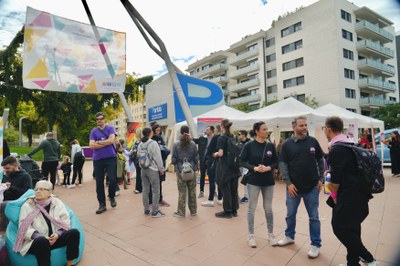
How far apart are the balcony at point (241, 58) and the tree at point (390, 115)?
64.1 feet

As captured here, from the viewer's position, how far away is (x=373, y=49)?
107 feet

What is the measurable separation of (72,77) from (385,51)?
132 feet

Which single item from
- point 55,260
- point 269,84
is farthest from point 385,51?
point 55,260

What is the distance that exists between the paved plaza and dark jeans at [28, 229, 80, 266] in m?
0.35

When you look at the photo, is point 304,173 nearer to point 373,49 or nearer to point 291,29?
point 291,29

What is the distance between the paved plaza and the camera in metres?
3.30

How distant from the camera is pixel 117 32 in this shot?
9.74 meters

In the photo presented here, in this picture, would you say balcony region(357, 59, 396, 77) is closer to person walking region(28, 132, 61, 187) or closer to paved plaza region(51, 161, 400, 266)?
paved plaza region(51, 161, 400, 266)

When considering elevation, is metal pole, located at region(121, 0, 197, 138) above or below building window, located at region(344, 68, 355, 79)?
below

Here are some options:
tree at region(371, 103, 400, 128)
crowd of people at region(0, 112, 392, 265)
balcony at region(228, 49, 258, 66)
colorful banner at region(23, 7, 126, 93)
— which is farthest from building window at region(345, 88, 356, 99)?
crowd of people at region(0, 112, 392, 265)

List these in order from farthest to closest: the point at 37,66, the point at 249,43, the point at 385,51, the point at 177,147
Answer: the point at 249,43
the point at 385,51
the point at 37,66
the point at 177,147

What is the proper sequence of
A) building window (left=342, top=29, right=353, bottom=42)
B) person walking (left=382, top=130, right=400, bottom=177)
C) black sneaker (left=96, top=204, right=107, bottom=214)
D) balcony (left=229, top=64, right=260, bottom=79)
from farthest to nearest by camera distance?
balcony (left=229, top=64, right=260, bottom=79)
building window (left=342, top=29, right=353, bottom=42)
person walking (left=382, top=130, right=400, bottom=177)
black sneaker (left=96, top=204, right=107, bottom=214)

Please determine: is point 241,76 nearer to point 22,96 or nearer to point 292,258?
point 22,96

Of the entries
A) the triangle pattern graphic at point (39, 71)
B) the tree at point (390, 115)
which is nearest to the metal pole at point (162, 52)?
the triangle pattern graphic at point (39, 71)
